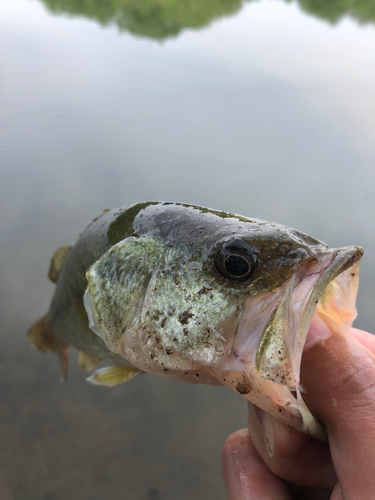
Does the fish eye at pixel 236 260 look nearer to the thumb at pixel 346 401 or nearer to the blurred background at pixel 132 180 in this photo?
the thumb at pixel 346 401

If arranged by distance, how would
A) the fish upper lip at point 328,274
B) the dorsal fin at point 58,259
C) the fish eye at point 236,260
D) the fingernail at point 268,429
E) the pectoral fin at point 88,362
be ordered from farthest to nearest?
the pectoral fin at point 88,362
the dorsal fin at point 58,259
the fingernail at point 268,429
the fish eye at point 236,260
the fish upper lip at point 328,274

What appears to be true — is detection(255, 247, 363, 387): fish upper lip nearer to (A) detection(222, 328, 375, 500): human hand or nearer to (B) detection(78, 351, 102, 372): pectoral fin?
(A) detection(222, 328, 375, 500): human hand

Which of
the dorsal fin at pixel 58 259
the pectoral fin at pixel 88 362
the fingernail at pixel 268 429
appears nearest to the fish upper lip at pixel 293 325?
the fingernail at pixel 268 429

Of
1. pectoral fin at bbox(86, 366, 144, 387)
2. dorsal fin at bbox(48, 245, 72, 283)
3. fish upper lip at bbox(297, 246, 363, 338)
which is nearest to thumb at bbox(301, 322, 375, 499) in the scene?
fish upper lip at bbox(297, 246, 363, 338)

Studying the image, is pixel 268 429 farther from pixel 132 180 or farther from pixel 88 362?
pixel 132 180

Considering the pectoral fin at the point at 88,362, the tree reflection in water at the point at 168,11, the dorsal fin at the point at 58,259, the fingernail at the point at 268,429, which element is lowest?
the pectoral fin at the point at 88,362

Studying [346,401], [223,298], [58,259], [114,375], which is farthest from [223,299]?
[58,259]
